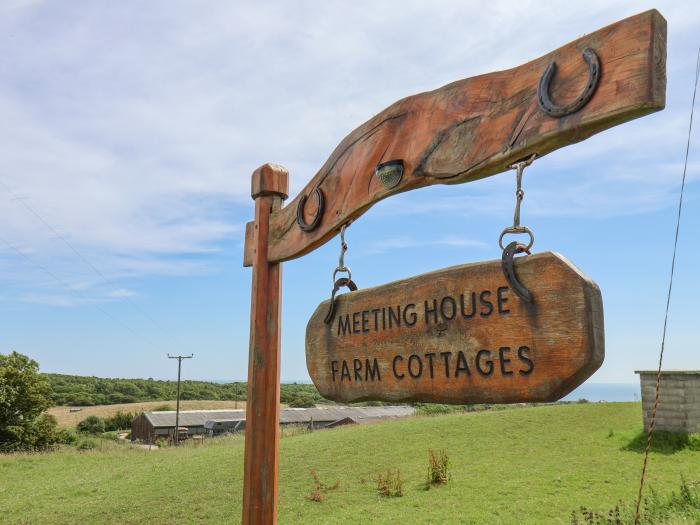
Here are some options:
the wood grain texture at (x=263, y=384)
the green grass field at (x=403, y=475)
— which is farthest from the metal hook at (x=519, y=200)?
the green grass field at (x=403, y=475)

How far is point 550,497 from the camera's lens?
10.5m

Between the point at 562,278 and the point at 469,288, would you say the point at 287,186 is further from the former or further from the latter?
the point at 562,278

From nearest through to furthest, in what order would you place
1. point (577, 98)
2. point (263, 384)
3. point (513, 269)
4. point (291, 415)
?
point (577, 98), point (513, 269), point (263, 384), point (291, 415)

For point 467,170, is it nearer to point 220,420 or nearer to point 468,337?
point 468,337

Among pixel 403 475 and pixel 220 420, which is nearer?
pixel 403 475

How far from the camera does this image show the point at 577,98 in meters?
1.98

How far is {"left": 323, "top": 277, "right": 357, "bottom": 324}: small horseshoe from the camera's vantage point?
3047mm

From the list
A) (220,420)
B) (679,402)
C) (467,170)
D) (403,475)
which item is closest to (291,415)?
(220,420)

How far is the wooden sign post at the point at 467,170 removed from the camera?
191 cm

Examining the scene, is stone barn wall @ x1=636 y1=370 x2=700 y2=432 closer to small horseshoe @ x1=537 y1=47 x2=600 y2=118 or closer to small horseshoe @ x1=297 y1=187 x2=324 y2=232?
small horseshoe @ x1=297 y1=187 x2=324 y2=232

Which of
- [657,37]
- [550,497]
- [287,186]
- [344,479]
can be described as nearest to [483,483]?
[550,497]

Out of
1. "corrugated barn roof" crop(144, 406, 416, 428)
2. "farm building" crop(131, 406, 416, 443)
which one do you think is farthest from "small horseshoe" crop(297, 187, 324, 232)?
"corrugated barn roof" crop(144, 406, 416, 428)

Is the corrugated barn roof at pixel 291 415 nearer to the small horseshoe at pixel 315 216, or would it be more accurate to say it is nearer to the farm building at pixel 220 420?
the farm building at pixel 220 420

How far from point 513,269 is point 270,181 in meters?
2.16
